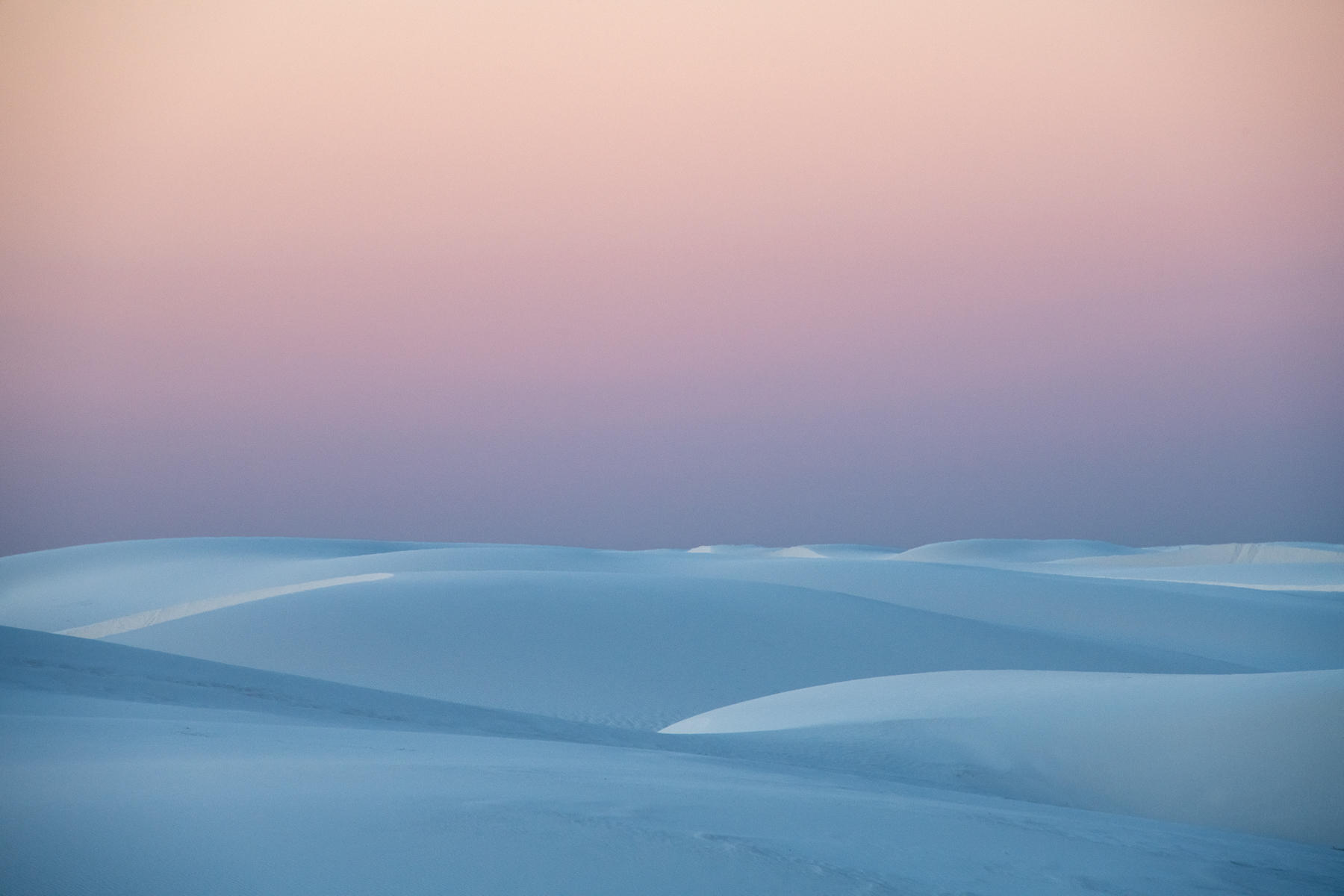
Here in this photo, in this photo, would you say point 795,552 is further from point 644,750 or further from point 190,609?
point 644,750

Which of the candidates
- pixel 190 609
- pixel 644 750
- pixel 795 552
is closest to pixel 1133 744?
pixel 644 750

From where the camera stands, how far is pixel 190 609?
19500 millimetres

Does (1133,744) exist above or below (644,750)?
below

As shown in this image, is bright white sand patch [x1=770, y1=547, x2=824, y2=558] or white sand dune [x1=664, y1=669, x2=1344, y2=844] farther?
bright white sand patch [x1=770, y1=547, x2=824, y2=558]

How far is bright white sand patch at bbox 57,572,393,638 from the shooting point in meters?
18.4

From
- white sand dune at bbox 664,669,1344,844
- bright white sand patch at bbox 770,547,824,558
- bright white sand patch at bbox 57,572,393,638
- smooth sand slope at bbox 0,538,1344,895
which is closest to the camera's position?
smooth sand slope at bbox 0,538,1344,895

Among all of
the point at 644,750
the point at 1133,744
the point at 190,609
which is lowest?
the point at 1133,744

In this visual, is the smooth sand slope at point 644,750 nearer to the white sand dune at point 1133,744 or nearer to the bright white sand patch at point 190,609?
the white sand dune at point 1133,744

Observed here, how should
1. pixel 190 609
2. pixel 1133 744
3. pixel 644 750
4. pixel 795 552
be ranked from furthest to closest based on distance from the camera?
1. pixel 795 552
2. pixel 190 609
3. pixel 1133 744
4. pixel 644 750

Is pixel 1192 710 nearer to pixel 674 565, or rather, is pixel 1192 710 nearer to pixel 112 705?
pixel 112 705

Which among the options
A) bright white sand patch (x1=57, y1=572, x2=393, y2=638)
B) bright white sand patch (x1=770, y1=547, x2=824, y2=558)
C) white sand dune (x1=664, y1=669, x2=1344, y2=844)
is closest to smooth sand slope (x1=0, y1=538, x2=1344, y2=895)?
white sand dune (x1=664, y1=669, x2=1344, y2=844)

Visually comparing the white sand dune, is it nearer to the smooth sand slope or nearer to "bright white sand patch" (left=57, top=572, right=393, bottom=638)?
the smooth sand slope

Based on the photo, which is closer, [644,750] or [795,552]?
[644,750]

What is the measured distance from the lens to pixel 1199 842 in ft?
18.3
